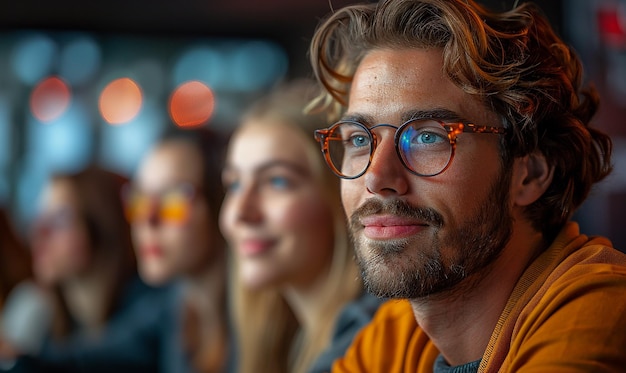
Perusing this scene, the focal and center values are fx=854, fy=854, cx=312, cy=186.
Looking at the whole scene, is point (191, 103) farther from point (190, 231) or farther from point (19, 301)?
point (190, 231)

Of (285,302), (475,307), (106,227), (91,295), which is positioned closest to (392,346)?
(475,307)

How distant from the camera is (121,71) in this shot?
5.91 metres

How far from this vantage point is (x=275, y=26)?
5590 mm

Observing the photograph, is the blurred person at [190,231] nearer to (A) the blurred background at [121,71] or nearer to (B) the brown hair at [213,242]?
(B) the brown hair at [213,242]

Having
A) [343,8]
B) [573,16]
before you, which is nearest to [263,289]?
[343,8]

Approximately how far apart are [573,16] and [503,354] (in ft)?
11.4

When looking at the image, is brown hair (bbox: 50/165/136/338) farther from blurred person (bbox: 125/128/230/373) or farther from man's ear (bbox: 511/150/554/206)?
man's ear (bbox: 511/150/554/206)

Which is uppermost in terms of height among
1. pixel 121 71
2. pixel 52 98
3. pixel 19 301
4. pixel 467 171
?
pixel 121 71

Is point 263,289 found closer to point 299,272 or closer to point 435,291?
point 299,272

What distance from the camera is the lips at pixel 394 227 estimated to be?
59.1 inches

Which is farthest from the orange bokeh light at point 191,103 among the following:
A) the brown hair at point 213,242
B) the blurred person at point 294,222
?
the blurred person at point 294,222

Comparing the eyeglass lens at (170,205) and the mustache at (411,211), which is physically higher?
the mustache at (411,211)

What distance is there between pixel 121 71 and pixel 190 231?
116 inches

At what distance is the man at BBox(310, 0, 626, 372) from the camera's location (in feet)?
4.93
